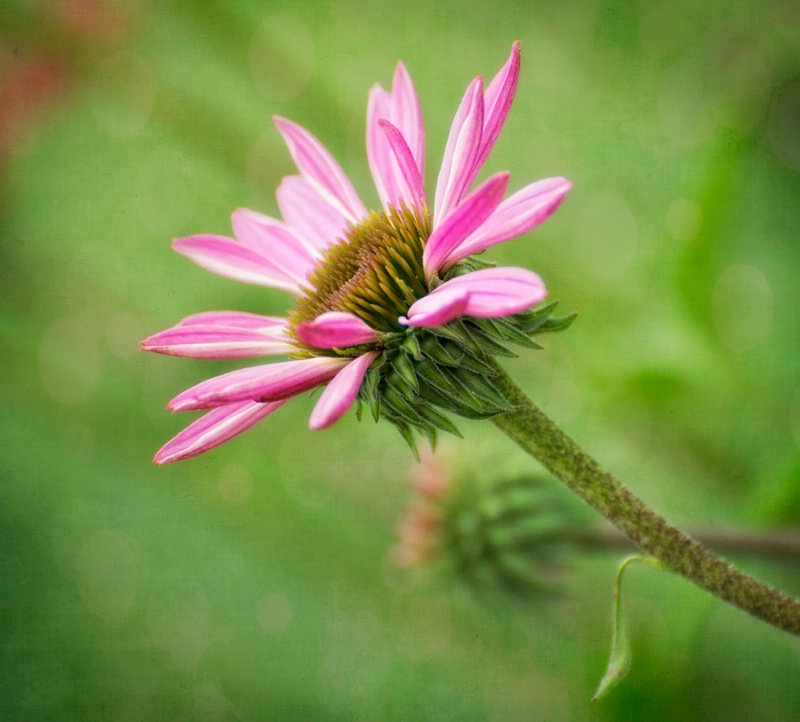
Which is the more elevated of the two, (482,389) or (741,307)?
(482,389)

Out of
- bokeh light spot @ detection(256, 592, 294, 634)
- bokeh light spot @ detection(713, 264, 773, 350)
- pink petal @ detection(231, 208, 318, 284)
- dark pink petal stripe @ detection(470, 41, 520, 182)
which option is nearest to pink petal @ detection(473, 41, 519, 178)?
dark pink petal stripe @ detection(470, 41, 520, 182)

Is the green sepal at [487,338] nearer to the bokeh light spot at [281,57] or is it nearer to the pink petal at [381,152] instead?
the pink petal at [381,152]

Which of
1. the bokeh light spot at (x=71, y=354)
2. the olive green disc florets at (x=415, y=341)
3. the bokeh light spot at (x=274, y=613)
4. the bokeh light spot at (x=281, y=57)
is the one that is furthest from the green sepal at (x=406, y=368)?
the bokeh light spot at (x=71, y=354)

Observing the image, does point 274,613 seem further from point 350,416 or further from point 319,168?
point 319,168

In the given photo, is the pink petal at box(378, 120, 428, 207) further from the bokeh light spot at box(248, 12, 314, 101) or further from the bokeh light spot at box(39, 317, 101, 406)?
the bokeh light spot at box(39, 317, 101, 406)

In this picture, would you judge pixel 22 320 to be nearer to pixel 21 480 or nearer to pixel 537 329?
pixel 21 480

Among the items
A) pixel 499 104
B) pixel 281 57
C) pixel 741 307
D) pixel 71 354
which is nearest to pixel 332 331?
pixel 499 104
